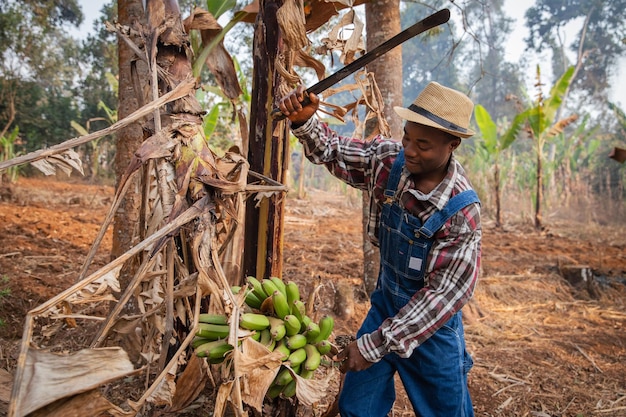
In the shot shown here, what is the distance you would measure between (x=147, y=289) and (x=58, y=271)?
3.24 meters

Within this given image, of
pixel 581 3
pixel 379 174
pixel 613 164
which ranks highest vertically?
pixel 581 3

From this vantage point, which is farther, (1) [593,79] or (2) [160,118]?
(1) [593,79]

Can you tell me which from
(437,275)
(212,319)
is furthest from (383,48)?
(212,319)

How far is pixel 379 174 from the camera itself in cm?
183

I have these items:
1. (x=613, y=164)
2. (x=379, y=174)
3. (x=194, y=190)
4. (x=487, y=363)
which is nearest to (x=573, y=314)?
(x=487, y=363)

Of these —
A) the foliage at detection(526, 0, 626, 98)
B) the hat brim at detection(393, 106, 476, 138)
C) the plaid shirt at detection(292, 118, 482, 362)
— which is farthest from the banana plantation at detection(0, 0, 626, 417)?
the foliage at detection(526, 0, 626, 98)

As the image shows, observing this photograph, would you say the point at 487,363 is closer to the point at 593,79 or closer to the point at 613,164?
the point at 613,164

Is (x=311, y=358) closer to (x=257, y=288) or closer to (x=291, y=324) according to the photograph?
(x=291, y=324)

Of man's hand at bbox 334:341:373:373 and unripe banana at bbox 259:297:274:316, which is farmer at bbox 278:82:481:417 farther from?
unripe banana at bbox 259:297:274:316

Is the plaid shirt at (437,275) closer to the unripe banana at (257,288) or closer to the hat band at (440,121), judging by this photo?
the hat band at (440,121)

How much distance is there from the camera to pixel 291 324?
1571 mm

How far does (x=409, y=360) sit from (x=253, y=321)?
2.33ft

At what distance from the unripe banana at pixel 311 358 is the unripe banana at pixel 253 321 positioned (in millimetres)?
210

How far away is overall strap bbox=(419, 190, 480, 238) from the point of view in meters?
1.56
